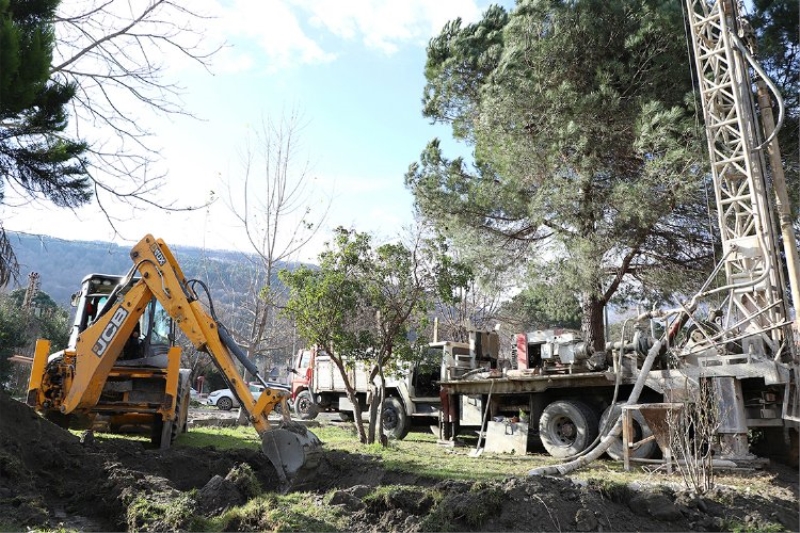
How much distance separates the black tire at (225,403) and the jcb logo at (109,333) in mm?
18400

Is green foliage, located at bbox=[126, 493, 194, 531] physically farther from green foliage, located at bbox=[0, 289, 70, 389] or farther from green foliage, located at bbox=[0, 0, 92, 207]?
green foliage, located at bbox=[0, 289, 70, 389]

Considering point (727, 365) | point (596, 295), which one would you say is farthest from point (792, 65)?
point (727, 365)

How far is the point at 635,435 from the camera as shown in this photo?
9438mm

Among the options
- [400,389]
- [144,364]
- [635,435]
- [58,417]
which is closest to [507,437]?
[635,435]

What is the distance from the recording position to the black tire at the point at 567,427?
1003 centimetres

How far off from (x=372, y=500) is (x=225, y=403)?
22.2 m

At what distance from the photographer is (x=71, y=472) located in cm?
691

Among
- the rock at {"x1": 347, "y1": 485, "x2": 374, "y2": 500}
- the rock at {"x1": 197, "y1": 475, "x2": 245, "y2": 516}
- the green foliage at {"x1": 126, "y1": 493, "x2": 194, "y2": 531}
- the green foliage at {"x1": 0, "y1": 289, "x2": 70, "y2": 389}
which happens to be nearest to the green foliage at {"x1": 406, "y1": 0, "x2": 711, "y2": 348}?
the rock at {"x1": 347, "y1": 485, "x2": 374, "y2": 500}

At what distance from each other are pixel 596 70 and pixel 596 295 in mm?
5394

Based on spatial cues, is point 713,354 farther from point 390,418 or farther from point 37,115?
point 37,115

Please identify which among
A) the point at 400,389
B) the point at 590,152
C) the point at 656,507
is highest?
the point at 590,152

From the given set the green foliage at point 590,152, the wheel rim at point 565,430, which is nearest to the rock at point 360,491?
the wheel rim at point 565,430

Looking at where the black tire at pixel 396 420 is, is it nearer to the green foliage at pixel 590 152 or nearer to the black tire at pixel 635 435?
the green foliage at pixel 590 152

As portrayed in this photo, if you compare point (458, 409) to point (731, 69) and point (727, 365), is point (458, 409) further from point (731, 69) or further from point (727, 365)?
point (731, 69)
